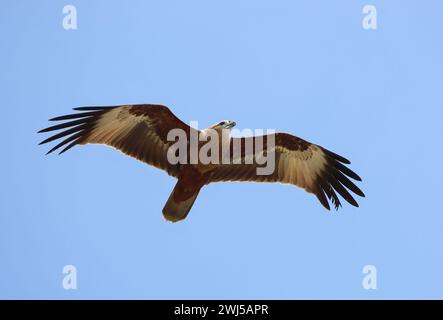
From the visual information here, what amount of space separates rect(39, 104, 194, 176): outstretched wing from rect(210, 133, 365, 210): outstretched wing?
1.22m

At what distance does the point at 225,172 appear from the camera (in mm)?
15000

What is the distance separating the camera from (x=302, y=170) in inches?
601

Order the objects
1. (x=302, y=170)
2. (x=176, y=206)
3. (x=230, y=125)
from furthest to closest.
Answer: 1. (x=302, y=170)
2. (x=176, y=206)
3. (x=230, y=125)

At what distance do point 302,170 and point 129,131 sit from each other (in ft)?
11.5

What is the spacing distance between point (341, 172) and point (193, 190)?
306 cm

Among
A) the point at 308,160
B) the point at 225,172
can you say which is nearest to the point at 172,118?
the point at 225,172

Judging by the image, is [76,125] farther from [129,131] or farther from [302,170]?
[302,170]

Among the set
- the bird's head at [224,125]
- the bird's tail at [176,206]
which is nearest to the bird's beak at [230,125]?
the bird's head at [224,125]

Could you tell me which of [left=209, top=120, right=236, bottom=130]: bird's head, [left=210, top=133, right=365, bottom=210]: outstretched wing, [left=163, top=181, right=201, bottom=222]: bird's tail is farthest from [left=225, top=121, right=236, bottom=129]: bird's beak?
[left=163, top=181, right=201, bottom=222]: bird's tail

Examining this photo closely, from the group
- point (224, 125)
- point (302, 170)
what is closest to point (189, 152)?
point (224, 125)

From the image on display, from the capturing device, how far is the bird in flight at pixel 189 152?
14.3 metres

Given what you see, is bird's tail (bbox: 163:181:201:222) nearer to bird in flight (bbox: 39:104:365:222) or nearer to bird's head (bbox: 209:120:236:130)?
bird in flight (bbox: 39:104:365:222)
